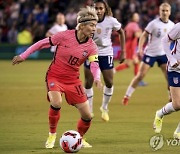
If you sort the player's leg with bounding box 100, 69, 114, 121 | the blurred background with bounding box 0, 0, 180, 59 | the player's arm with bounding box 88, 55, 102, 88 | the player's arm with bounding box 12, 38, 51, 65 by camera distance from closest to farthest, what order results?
the player's arm with bounding box 88, 55, 102, 88, the player's arm with bounding box 12, 38, 51, 65, the player's leg with bounding box 100, 69, 114, 121, the blurred background with bounding box 0, 0, 180, 59

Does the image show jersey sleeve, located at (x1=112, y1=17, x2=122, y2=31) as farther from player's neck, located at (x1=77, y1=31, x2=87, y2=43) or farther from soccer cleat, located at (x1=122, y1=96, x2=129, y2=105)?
player's neck, located at (x1=77, y1=31, x2=87, y2=43)

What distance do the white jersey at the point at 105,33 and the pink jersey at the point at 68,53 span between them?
11.5 ft

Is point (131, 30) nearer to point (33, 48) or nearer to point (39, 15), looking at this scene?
point (39, 15)

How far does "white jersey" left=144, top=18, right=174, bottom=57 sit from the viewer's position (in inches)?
658

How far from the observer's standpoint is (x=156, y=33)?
16.9 meters

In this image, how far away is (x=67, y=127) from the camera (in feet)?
41.9

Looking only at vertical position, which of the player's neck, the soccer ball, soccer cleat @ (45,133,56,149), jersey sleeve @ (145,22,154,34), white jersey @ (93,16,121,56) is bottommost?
soccer cleat @ (45,133,56,149)

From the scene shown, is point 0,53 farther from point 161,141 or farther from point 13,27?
point 161,141

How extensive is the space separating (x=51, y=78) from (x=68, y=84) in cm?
27

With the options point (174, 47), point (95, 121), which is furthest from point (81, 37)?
point (95, 121)

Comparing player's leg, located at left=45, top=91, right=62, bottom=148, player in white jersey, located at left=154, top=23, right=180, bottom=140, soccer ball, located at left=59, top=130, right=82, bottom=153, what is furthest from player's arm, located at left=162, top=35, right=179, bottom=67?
soccer ball, located at left=59, top=130, right=82, bottom=153

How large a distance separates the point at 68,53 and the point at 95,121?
3.88 meters

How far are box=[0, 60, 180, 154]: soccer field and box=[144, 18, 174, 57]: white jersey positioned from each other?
1.31 metres

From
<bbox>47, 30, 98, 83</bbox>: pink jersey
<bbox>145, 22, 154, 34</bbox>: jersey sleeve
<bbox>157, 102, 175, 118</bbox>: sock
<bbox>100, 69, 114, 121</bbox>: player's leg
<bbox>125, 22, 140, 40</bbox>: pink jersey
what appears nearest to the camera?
<bbox>47, 30, 98, 83</bbox>: pink jersey
